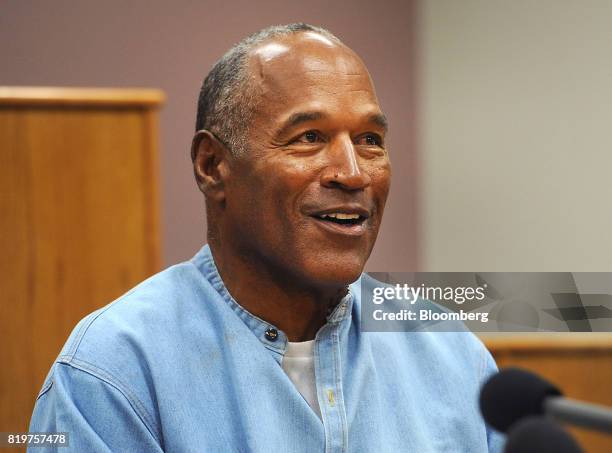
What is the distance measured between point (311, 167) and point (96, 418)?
1.50ft

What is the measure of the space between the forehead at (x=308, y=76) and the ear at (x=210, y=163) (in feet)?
0.39

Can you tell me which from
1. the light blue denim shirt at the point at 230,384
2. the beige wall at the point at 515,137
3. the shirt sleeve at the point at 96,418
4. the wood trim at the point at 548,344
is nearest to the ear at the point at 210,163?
the light blue denim shirt at the point at 230,384

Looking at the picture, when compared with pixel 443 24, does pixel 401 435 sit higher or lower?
lower

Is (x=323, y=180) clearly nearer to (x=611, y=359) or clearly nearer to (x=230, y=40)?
(x=611, y=359)

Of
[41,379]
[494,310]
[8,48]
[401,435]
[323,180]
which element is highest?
[8,48]

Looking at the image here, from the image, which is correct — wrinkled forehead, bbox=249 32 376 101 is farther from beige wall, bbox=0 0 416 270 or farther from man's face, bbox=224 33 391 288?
beige wall, bbox=0 0 416 270

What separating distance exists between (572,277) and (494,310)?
167 millimetres

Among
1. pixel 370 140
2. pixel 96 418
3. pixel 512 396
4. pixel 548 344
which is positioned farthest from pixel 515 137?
pixel 512 396

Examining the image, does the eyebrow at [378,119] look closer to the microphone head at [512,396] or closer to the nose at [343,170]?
the nose at [343,170]

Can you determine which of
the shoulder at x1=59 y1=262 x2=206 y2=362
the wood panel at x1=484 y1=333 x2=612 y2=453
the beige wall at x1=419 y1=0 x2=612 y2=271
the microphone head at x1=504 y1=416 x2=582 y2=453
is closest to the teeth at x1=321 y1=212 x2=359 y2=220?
the shoulder at x1=59 y1=262 x2=206 y2=362

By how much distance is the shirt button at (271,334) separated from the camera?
1.34 m

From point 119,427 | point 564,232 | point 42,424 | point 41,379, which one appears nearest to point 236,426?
point 119,427

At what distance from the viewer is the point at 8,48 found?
9.16 feet

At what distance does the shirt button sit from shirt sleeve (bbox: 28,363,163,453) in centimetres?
23
